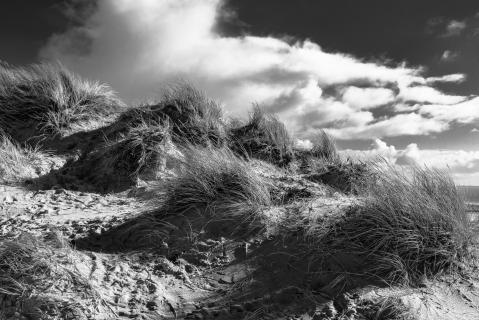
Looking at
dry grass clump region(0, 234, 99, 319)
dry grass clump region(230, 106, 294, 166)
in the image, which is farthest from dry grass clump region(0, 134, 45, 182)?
dry grass clump region(230, 106, 294, 166)

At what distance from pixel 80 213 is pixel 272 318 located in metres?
2.53

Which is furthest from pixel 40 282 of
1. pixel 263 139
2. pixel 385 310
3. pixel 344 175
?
pixel 263 139

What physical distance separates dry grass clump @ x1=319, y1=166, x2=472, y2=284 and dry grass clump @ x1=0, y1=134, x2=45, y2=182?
3867 mm

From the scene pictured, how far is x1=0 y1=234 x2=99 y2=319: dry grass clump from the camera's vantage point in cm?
248

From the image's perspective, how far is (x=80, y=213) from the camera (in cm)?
429

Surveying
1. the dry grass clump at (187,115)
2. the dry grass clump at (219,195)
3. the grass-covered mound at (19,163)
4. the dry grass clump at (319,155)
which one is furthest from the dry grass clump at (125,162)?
the dry grass clump at (319,155)

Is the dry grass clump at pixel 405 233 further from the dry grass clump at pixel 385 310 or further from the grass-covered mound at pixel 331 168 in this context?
the grass-covered mound at pixel 331 168

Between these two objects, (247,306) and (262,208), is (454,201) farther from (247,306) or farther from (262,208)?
(247,306)

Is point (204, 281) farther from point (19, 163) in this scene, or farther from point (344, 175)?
point (19, 163)

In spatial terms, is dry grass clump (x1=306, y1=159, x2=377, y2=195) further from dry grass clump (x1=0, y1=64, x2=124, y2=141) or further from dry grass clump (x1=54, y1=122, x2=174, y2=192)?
dry grass clump (x1=0, y1=64, x2=124, y2=141)

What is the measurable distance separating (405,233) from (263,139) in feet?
13.7

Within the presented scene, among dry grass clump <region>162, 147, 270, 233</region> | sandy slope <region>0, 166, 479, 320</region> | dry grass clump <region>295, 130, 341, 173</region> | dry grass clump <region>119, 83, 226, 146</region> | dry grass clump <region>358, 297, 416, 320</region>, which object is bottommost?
dry grass clump <region>358, 297, 416, 320</region>

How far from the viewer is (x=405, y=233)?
3.30 m

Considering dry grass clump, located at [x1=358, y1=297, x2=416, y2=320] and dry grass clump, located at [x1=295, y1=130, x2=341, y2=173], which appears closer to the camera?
dry grass clump, located at [x1=358, y1=297, x2=416, y2=320]
